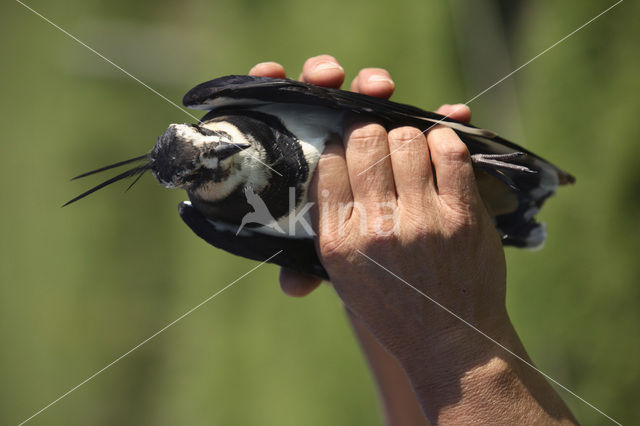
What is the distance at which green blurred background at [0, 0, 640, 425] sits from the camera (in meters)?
2.95

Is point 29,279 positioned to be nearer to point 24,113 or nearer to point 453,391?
point 24,113

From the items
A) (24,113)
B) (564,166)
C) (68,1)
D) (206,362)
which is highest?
(68,1)

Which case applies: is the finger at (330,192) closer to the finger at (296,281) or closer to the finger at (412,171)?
the finger at (412,171)

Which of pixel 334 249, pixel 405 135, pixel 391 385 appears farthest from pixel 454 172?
pixel 391 385

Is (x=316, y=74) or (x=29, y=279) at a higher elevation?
(x=316, y=74)

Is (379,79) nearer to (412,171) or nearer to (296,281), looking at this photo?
(412,171)

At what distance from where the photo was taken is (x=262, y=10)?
23.8 feet

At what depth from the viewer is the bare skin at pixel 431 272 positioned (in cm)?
141

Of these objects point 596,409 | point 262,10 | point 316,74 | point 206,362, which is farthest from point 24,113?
point 596,409

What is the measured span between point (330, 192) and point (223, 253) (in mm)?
5204

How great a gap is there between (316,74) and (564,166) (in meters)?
2.02

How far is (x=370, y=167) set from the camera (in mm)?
1472

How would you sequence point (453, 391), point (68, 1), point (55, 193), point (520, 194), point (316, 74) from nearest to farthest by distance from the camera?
point (453, 391), point (316, 74), point (520, 194), point (55, 193), point (68, 1)

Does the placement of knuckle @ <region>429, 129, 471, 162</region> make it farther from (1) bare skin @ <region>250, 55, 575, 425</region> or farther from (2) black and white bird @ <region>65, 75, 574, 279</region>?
(2) black and white bird @ <region>65, 75, 574, 279</region>
